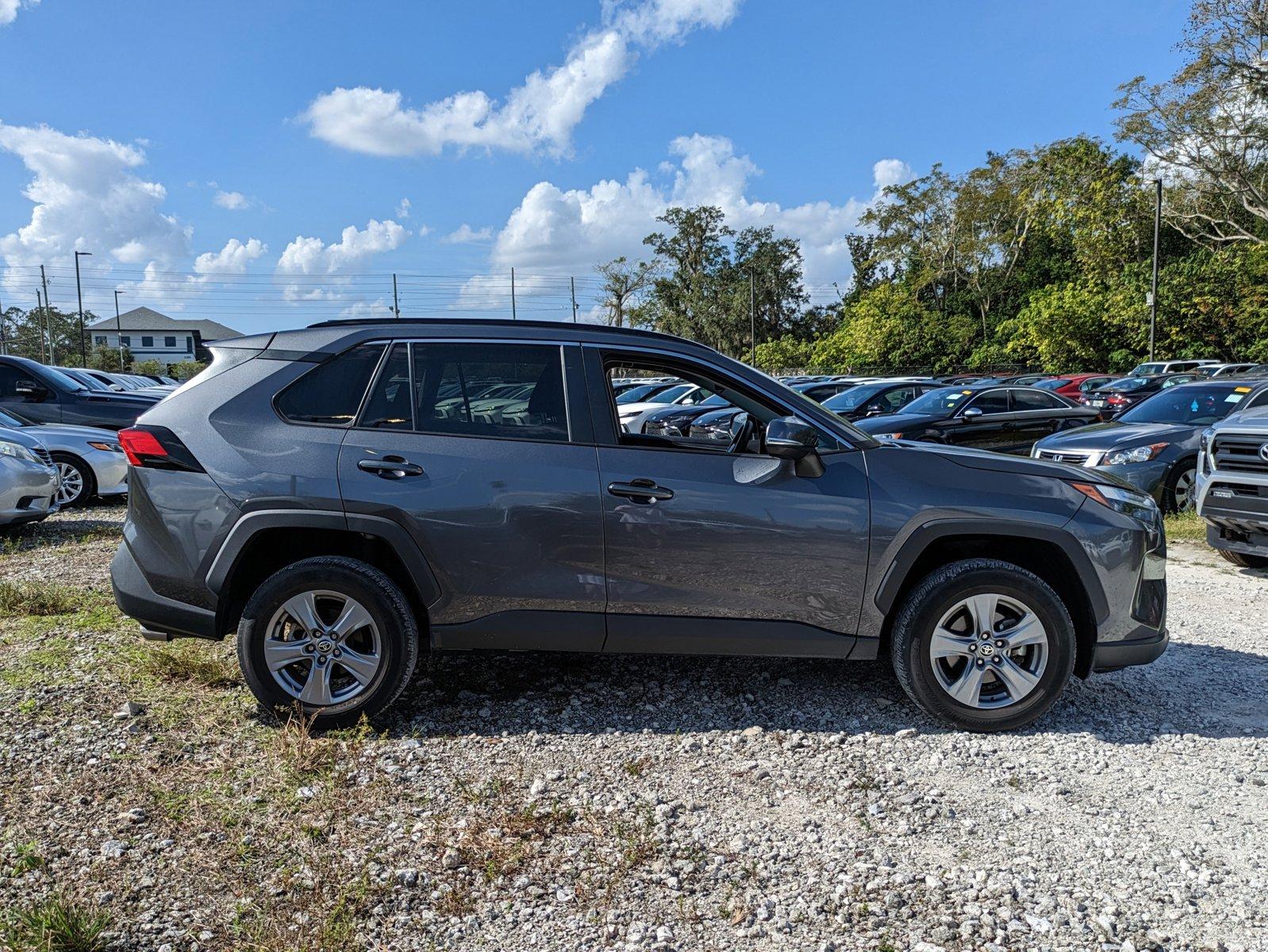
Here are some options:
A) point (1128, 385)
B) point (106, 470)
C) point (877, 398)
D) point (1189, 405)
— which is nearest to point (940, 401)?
point (877, 398)

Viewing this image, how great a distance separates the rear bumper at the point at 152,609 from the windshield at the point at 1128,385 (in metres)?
26.9

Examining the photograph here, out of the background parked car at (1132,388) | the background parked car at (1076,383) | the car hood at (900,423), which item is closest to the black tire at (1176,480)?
the car hood at (900,423)

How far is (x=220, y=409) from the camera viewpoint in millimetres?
3885

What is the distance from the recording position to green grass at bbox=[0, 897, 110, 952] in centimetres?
239

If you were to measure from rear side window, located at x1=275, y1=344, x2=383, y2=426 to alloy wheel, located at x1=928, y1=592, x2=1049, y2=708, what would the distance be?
278cm

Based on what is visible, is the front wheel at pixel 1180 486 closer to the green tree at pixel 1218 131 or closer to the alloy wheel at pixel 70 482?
the alloy wheel at pixel 70 482

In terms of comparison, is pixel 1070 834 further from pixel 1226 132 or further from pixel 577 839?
pixel 1226 132

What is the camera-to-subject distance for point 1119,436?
9.41 m

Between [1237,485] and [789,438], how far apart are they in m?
5.09

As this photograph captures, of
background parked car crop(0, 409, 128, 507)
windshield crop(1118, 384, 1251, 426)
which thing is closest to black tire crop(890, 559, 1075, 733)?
windshield crop(1118, 384, 1251, 426)

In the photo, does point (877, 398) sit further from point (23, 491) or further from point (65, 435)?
point (23, 491)

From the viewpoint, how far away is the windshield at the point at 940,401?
552 inches

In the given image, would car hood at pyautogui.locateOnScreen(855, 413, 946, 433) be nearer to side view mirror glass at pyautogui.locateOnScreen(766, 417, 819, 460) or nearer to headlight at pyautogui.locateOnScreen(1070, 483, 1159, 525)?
headlight at pyautogui.locateOnScreen(1070, 483, 1159, 525)

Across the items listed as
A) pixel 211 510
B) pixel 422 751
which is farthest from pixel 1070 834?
pixel 211 510
